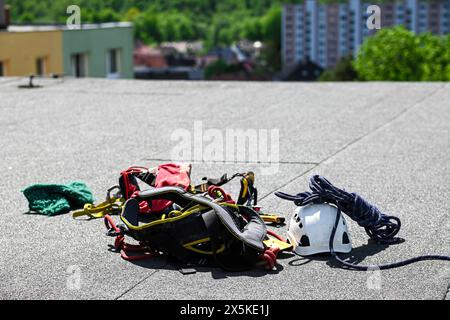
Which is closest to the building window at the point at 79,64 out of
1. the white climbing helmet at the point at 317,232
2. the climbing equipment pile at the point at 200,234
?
the climbing equipment pile at the point at 200,234

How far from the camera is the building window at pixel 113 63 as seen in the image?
4581cm

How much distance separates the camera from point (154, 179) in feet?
22.1

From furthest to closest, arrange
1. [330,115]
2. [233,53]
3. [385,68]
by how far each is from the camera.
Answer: [233,53], [385,68], [330,115]

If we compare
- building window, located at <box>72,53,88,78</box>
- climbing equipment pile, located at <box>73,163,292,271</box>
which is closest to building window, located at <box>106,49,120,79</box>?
building window, located at <box>72,53,88,78</box>

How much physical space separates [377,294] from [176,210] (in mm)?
1455

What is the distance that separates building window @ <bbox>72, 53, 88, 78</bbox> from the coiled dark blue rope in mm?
37527

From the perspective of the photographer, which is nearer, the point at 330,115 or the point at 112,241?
the point at 112,241

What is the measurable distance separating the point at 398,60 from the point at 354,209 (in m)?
62.8

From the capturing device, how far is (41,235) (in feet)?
20.1

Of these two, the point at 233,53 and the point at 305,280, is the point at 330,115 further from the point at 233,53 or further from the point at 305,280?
the point at 233,53

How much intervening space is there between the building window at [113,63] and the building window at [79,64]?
1.89 meters

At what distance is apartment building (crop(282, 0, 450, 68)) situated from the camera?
18038 cm

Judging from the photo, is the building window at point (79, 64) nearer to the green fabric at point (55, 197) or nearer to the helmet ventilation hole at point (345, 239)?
the green fabric at point (55, 197)

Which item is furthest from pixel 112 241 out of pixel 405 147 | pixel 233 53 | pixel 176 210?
pixel 233 53
